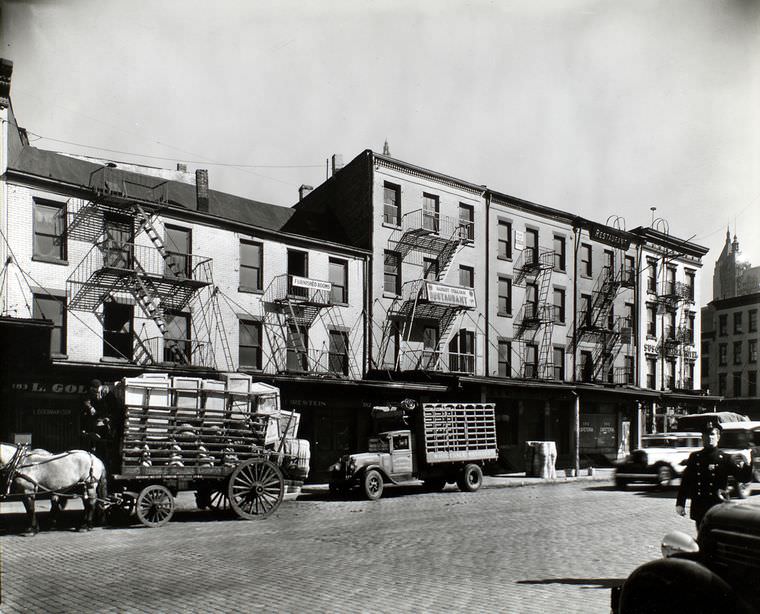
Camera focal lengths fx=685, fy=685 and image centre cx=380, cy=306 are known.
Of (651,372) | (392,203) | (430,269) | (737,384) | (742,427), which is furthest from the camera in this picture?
(737,384)

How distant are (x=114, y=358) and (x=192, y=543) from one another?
43.2 feet

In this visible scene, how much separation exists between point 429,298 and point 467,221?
577 cm

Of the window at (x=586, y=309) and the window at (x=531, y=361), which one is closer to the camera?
the window at (x=531, y=361)

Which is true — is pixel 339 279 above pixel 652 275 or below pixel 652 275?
below

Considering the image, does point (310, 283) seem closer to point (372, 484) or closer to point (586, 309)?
point (372, 484)

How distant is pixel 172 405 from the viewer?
13945 millimetres

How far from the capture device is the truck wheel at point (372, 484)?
1883cm

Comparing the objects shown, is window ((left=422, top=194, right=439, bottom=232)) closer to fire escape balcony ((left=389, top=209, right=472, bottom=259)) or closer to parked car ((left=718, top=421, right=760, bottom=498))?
fire escape balcony ((left=389, top=209, right=472, bottom=259))

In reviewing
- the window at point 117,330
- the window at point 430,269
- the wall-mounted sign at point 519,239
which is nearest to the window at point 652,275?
the wall-mounted sign at point 519,239

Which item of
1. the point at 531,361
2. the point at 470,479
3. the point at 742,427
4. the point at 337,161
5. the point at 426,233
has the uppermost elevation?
the point at 337,161

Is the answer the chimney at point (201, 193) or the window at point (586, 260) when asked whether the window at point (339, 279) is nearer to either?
the chimney at point (201, 193)

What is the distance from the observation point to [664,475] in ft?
71.9

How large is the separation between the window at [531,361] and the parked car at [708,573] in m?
30.6

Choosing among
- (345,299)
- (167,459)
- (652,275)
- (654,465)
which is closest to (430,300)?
(345,299)
